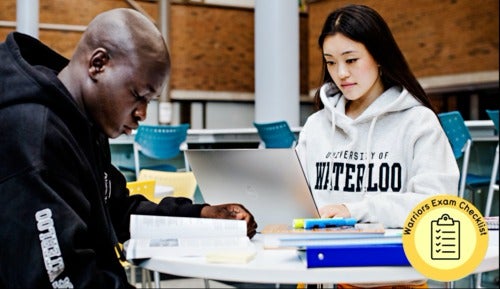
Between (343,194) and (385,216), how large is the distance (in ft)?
0.59

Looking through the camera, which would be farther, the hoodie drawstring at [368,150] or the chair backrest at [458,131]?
the chair backrest at [458,131]

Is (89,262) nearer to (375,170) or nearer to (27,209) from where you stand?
(27,209)

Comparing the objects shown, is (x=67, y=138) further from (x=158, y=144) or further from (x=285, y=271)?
(x=158, y=144)

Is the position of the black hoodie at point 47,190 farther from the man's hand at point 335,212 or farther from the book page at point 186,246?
the man's hand at point 335,212

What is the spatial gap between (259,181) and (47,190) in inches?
17.4

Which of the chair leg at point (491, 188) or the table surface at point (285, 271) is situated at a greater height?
the table surface at point (285, 271)

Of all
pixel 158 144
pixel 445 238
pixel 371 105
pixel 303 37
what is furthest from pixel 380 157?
pixel 303 37

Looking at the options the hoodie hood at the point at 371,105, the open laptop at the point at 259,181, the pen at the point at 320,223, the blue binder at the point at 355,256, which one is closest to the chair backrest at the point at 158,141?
the hoodie hood at the point at 371,105

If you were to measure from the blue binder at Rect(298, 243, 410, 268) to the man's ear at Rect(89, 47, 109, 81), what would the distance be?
433mm

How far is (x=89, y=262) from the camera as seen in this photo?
81cm

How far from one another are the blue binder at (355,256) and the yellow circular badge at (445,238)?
23 mm

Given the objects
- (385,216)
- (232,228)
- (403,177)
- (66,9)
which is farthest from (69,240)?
(66,9)

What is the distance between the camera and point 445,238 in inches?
28.6

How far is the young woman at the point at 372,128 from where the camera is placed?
1.32 m
